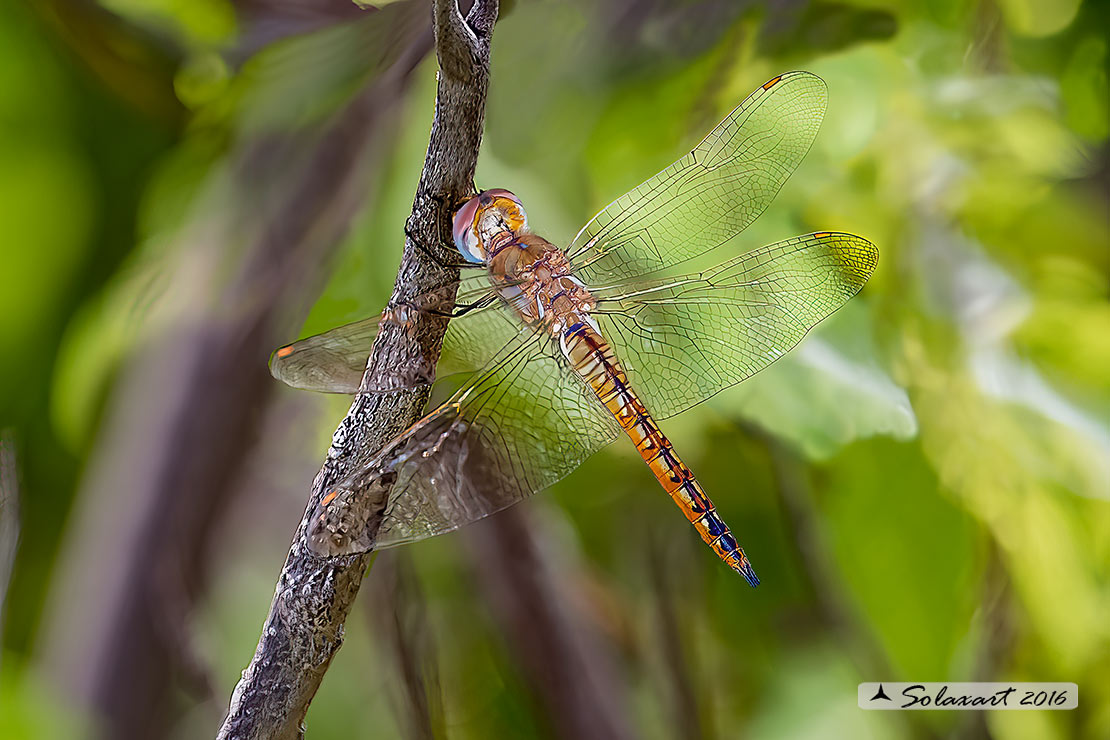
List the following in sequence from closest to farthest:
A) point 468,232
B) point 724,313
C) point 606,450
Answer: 1. point 468,232
2. point 724,313
3. point 606,450

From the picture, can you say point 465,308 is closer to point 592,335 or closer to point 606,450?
point 592,335

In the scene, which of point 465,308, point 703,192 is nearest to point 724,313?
point 703,192

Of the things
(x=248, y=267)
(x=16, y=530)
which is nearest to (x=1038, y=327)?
(x=248, y=267)

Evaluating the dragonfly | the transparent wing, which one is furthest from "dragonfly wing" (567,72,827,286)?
the transparent wing

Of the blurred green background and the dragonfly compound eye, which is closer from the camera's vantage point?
the dragonfly compound eye

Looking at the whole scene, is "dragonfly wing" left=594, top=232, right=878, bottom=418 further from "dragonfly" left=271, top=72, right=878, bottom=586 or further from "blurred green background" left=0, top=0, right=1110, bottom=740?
"blurred green background" left=0, top=0, right=1110, bottom=740

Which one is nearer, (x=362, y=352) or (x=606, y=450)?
(x=362, y=352)
